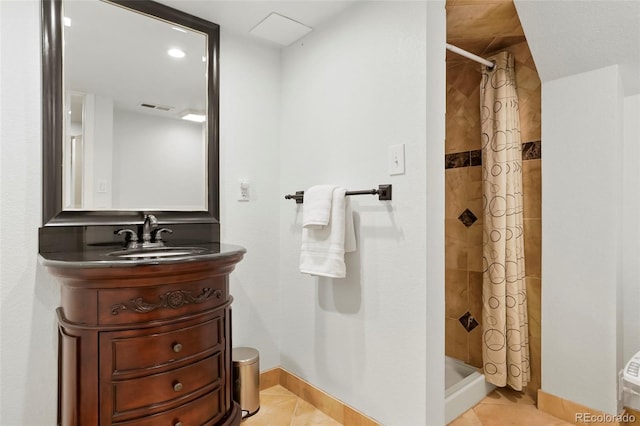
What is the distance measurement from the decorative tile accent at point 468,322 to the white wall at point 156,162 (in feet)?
6.09

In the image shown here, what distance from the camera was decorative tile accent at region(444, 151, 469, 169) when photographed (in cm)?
238

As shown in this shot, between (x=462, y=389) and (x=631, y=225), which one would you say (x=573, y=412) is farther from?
(x=631, y=225)

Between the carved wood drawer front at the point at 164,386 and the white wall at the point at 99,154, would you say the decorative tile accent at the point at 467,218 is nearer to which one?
the carved wood drawer front at the point at 164,386

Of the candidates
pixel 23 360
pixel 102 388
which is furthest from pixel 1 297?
pixel 102 388

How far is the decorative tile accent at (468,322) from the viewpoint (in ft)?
7.69

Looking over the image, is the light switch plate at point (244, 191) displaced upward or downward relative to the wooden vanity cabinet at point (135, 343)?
upward

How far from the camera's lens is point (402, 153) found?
4.86ft

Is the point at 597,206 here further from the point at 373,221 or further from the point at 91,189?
the point at 91,189

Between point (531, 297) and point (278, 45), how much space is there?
214cm

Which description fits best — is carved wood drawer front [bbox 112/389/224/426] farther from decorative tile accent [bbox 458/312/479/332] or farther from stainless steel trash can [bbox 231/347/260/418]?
decorative tile accent [bbox 458/312/479/332]

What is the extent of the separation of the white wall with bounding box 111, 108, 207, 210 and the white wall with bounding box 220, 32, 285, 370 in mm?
153

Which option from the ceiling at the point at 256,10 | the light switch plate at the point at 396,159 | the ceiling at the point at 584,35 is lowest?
the light switch plate at the point at 396,159

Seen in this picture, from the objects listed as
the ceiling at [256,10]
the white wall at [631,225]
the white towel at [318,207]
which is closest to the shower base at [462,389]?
the white wall at [631,225]

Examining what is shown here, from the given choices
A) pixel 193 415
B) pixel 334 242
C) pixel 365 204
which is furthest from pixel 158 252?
pixel 365 204
